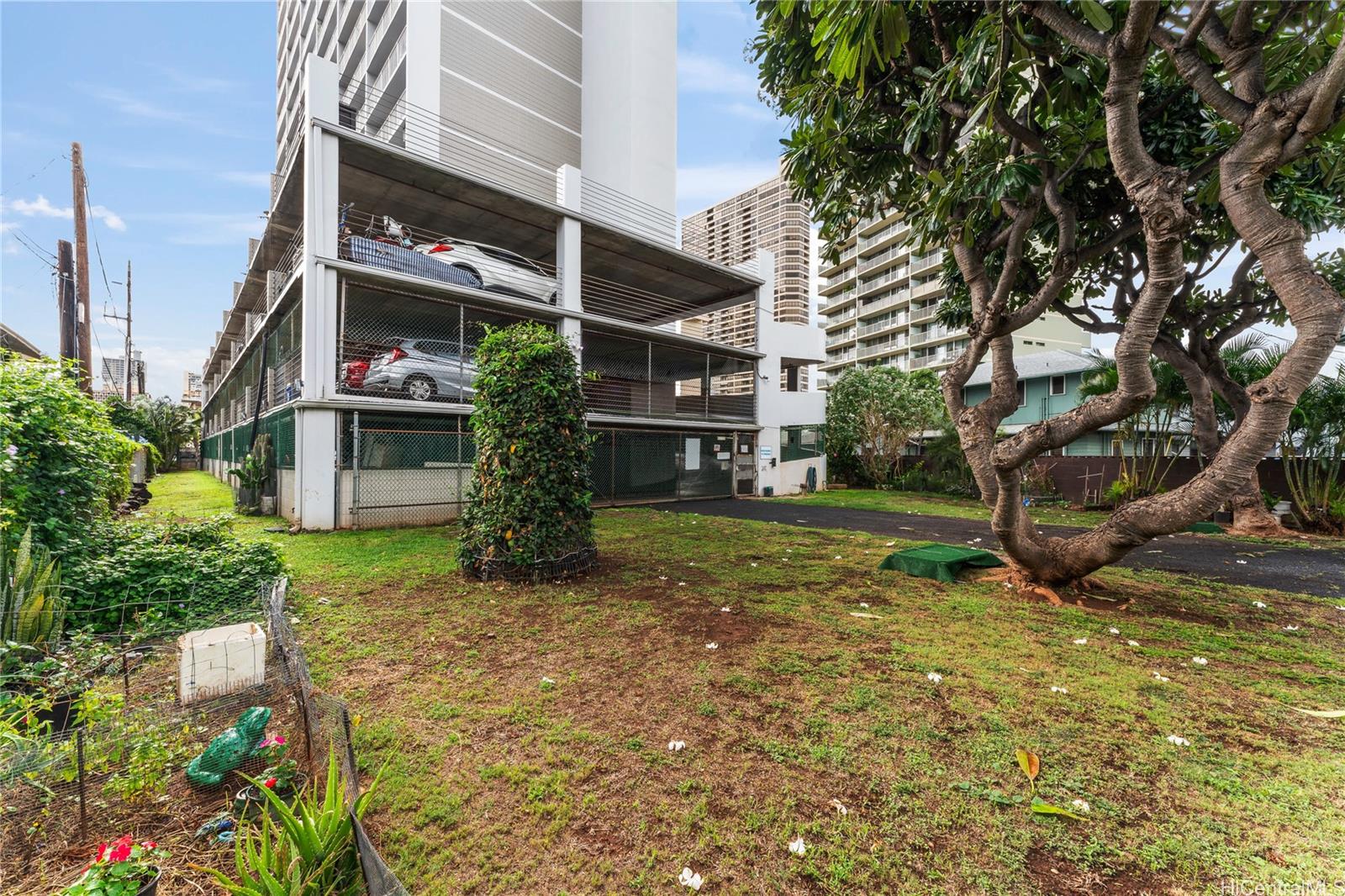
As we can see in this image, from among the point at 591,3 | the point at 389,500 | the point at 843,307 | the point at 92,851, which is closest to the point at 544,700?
the point at 92,851

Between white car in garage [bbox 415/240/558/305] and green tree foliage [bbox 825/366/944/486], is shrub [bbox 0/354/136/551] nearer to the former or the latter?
white car in garage [bbox 415/240/558/305]

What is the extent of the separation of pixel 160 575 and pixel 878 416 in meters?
20.8

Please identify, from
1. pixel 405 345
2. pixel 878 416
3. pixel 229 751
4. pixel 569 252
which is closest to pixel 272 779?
pixel 229 751

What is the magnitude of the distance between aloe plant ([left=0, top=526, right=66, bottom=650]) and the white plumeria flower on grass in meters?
3.88

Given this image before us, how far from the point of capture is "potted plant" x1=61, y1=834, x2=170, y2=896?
55.6 inches

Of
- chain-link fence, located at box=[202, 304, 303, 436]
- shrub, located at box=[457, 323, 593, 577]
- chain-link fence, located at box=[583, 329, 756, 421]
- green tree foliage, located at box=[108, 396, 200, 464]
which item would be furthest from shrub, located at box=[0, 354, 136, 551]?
green tree foliage, located at box=[108, 396, 200, 464]

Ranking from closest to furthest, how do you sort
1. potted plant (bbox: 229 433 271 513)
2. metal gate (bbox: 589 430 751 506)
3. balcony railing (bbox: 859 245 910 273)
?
potted plant (bbox: 229 433 271 513), metal gate (bbox: 589 430 751 506), balcony railing (bbox: 859 245 910 273)

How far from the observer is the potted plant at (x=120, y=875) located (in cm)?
141

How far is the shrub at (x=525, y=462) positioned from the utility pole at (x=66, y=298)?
12.0m

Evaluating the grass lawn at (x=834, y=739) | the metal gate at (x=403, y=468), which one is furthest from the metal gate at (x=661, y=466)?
the grass lawn at (x=834, y=739)

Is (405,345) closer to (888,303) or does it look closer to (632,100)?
(632,100)

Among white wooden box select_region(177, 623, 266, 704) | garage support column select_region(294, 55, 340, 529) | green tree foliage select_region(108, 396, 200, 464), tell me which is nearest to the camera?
white wooden box select_region(177, 623, 266, 704)

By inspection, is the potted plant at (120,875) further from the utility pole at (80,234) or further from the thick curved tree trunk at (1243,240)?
the utility pole at (80,234)

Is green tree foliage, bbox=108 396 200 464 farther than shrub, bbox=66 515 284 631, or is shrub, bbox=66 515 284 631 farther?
green tree foliage, bbox=108 396 200 464
